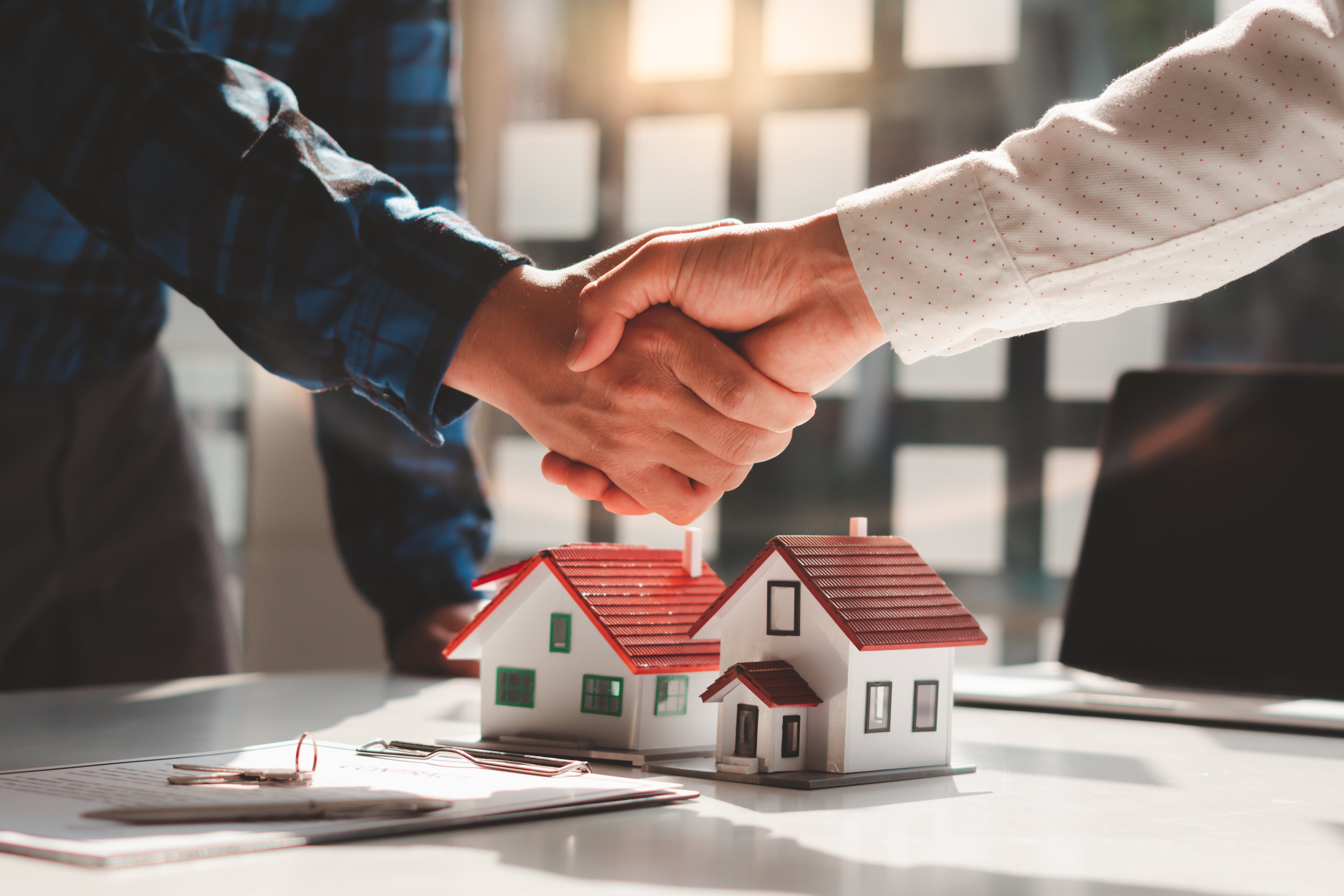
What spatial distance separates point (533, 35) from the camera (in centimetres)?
226

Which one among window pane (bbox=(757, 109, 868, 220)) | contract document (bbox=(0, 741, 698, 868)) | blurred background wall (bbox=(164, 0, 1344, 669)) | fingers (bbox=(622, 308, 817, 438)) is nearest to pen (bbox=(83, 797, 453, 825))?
contract document (bbox=(0, 741, 698, 868))

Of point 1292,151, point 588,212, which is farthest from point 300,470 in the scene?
point 1292,151

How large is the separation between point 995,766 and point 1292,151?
45 cm

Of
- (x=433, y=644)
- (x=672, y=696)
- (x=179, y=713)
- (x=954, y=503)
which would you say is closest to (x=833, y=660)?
(x=672, y=696)

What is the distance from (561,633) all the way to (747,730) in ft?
0.56

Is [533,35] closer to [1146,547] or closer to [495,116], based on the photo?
[495,116]

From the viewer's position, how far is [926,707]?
767 mm

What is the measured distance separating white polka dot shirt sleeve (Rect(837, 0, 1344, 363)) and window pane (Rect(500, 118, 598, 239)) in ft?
4.77

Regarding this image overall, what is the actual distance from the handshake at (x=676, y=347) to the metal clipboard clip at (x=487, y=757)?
297 millimetres

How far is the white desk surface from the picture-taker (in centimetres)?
46

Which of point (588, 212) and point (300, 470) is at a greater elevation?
point (588, 212)

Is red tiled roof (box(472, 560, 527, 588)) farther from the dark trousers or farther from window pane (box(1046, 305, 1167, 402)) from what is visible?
→ window pane (box(1046, 305, 1167, 402))

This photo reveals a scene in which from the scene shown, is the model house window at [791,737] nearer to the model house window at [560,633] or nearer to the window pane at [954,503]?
the model house window at [560,633]

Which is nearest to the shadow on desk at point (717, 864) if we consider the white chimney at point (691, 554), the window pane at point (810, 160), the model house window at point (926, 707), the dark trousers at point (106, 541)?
the model house window at point (926, 707)
